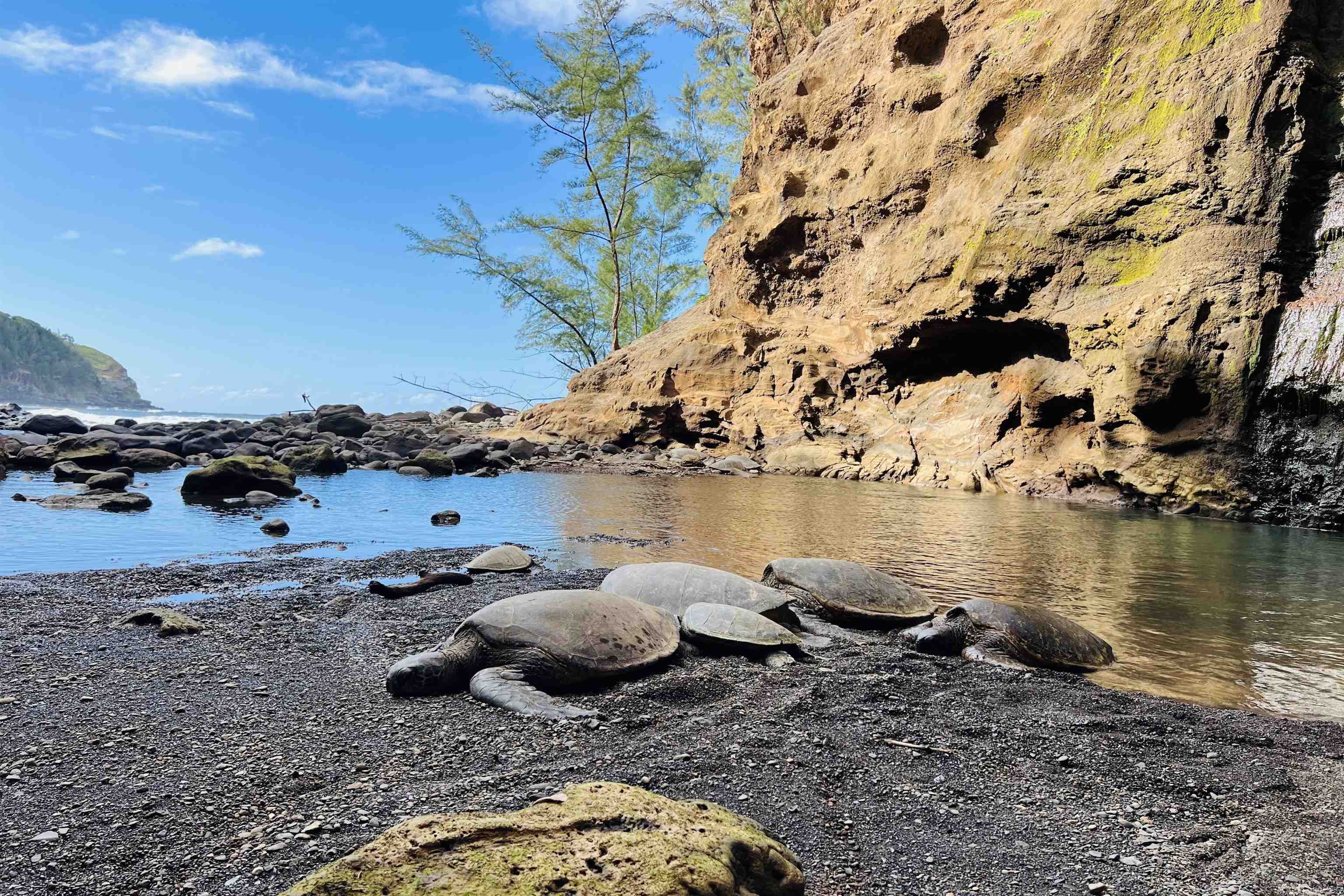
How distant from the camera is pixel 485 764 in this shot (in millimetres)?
2881

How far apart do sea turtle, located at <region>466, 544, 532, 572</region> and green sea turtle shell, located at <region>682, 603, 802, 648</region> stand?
2.63 meters

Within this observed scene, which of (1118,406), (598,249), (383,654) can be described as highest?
(598,249)

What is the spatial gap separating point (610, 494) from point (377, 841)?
39.6ft

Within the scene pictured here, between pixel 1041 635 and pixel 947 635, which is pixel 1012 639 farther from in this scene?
pixel 947 635

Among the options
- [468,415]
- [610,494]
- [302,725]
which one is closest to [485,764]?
[302,725]

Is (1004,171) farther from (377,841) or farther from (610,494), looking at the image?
(377,841)

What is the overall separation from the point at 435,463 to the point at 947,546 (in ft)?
40.6

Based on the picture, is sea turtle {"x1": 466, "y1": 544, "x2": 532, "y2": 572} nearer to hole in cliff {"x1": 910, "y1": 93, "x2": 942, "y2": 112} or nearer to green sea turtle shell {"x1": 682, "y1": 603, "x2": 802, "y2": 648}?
green sea turtle shell {"x1": 682, "y1": 603, "x2": 802, "y2": 648}

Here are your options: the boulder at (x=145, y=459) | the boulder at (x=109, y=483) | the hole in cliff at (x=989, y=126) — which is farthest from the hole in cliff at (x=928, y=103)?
the boulder at (x=145, y=459)

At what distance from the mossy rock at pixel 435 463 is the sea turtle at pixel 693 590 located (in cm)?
1263

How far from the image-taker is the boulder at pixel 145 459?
15367mm

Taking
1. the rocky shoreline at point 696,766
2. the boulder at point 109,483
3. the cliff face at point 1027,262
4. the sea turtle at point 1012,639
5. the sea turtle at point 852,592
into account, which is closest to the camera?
the rocky shoreline at point 696,766

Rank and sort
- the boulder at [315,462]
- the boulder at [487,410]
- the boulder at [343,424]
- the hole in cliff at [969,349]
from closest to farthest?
the hole in cliff at [969,349] → the boulder at [315,462] → the boulder at [343,424] → the boulder at [487,410]

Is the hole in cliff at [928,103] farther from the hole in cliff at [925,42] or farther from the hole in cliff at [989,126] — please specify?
the hole in cliff at [989,126]
